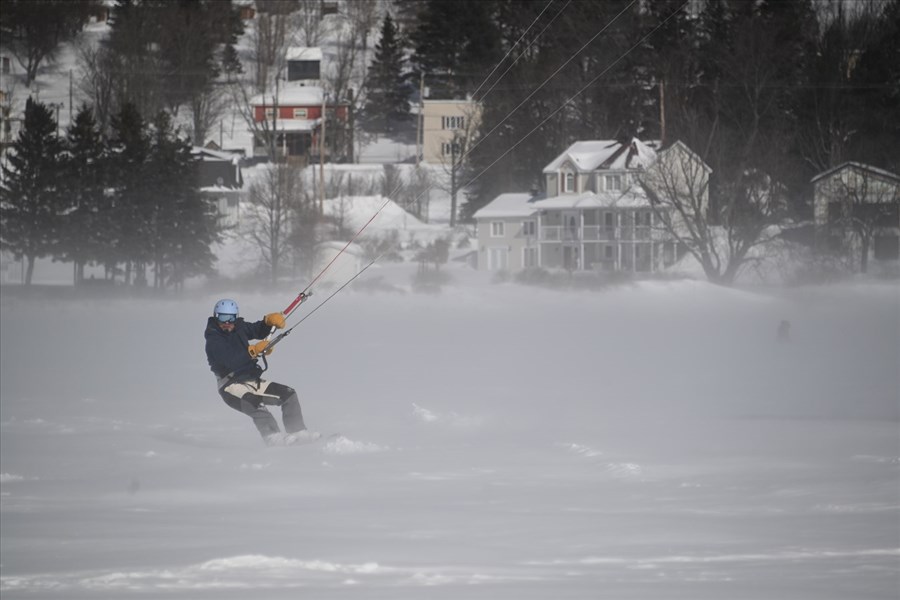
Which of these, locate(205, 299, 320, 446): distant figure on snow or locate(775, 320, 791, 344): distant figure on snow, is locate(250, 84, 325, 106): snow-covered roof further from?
locate(205, 299, 320, 446): distant figure on snow

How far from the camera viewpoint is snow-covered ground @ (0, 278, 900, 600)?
8656mm

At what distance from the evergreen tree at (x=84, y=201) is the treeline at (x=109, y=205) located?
0.03m

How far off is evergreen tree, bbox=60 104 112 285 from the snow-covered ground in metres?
18.0

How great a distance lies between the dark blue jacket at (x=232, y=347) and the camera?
1262cm

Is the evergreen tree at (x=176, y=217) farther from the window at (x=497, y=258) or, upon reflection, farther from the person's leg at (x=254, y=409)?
the person's leg at (x=254, y=409)

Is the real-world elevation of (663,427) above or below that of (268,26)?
below

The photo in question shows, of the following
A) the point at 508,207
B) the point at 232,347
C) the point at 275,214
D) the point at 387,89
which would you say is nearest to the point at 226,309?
the point at 232,347

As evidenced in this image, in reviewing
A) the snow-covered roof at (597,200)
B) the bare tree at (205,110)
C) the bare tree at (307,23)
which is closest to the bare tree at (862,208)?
the snow-covered roof at (597,200)

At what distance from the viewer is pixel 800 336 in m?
33.2

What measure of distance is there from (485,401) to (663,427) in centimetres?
393

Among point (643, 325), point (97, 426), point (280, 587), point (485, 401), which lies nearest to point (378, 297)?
point (643, 325)

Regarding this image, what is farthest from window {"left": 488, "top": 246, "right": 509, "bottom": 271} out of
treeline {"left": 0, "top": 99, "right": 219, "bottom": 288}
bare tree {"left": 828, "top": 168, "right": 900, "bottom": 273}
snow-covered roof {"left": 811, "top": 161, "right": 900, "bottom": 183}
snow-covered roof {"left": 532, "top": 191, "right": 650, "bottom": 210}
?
snow-covered roof {"left": 811, "top": 161, "right": 900, "bottom": 183}

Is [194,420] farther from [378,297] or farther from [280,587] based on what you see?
[378,297]

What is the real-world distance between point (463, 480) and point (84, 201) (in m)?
36.1
